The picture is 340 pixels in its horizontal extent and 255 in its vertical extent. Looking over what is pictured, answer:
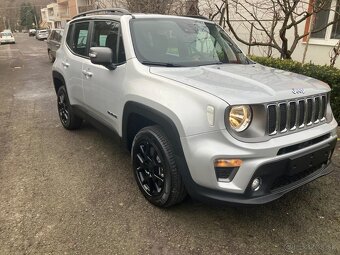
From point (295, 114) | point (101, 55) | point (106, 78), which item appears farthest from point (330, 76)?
point (101, 55)

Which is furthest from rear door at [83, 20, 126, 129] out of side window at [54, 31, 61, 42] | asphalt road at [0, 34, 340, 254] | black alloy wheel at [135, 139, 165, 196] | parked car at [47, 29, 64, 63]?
side window at [54, 31, 61, 42]

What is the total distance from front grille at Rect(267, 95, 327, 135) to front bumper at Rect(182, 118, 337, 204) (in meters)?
0.08

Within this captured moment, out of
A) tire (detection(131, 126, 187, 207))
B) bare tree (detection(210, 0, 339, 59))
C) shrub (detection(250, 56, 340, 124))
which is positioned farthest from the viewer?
bare tree (detection(210, 0, 339, 59))

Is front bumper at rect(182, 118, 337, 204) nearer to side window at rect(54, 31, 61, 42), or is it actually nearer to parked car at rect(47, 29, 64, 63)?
parked car at rect(47, 29, 64, 63)

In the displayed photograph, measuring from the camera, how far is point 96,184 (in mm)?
3781

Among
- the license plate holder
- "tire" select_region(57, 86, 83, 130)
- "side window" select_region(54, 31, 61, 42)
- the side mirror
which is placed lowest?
"tire" select_region(57, 86, 83, 130)

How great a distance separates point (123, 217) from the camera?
10.3 ft

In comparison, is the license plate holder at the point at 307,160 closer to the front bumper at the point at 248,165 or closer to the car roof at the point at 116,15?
the front bumper at the point at 248,165

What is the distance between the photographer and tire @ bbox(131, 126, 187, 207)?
2.89 m

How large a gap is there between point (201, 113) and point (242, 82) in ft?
1.85

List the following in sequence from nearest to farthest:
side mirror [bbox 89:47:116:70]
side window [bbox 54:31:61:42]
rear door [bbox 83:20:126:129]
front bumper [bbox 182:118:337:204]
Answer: front bumper [bbox 182:118:337:204]
side mirror [bbox 89:47:116:70]
rear door [bbox 83:20:126:129]
side window [bbox 54:31:61:42]

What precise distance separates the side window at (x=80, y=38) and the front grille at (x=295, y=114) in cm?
290

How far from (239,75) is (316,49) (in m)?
8.13

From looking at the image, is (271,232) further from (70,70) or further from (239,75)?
(70,70)
